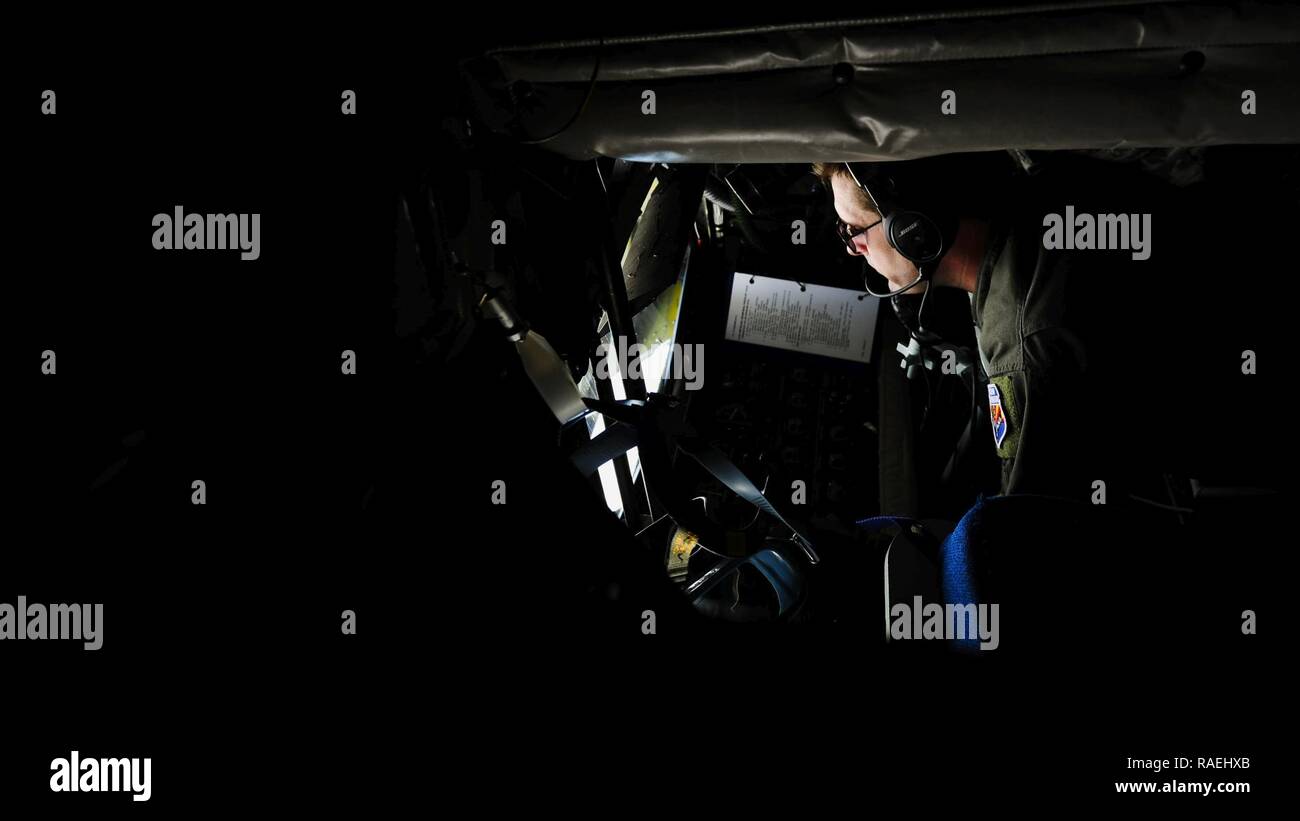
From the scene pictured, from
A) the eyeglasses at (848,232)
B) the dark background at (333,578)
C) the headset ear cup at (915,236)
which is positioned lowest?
the dark background at (333,578)

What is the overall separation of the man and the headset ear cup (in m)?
0.07

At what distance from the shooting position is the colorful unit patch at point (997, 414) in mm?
2033

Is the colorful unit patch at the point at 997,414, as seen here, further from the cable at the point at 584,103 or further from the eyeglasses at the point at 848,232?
the cable at the point at 584,103

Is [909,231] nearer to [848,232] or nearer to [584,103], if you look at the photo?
[848,232]

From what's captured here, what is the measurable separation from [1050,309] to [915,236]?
36cm

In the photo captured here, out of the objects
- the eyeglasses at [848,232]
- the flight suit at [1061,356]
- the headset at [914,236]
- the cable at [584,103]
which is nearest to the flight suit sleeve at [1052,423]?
the flight suit at [1061,356]

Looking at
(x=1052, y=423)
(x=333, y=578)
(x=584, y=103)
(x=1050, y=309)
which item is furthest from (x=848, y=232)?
(x=333, y=578)

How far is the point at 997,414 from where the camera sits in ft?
6.79

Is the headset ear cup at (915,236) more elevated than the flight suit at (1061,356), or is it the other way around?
the headset ear cup at (915,236)

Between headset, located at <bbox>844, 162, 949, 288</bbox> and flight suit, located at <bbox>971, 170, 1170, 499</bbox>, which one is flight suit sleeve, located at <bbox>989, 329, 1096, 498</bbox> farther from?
headset, located at <bbox>844, 162, 949, 288</bbox>

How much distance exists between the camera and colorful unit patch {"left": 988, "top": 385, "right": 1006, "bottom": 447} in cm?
203

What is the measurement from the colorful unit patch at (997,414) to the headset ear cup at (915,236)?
0.39 meters

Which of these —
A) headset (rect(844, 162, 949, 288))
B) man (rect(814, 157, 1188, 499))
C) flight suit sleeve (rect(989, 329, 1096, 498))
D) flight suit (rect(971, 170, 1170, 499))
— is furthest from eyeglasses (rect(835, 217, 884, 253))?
flight suit sleeve (rect(989, 329, 1096, 498))
